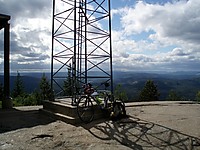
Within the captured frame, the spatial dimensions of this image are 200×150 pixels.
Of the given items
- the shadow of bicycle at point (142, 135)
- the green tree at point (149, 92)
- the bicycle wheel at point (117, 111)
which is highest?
the bicycle wheel at point (117, 111)

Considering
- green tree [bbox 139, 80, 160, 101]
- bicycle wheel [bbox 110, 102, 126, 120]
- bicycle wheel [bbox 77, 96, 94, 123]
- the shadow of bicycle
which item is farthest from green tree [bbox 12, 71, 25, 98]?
the shadow of bicycle

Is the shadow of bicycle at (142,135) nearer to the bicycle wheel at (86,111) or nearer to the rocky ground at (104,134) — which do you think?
the rocky ground at (104,134)

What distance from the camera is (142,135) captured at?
18.6 ft

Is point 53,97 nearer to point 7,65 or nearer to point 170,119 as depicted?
point 7,65

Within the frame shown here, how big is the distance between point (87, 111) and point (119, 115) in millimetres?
1059

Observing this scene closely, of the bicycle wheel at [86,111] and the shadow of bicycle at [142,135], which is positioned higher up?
the bicycle wheel at [86,111]

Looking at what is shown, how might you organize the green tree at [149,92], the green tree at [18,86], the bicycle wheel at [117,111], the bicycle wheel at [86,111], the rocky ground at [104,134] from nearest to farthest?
the rocky ground at [104,134], the bicycle wheel at [86,111], the bicycle wheel at [117,111], the green tree at [149,92], the green tree at [18,86]

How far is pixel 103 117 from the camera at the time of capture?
7.80 m

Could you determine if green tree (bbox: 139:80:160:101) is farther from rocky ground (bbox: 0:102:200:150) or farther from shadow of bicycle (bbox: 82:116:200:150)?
shadow of bicycle (bbox: 82:116:200:150)

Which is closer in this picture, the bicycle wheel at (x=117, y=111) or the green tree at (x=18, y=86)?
the bicycle wheel at (x=117, y=111)

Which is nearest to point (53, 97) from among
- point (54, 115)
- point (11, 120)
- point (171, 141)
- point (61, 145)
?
point (54, 115)

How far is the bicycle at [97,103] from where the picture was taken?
285 inches

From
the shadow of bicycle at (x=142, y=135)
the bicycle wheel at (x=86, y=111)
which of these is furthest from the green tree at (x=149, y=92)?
the shadow of bicycle at (x=142, y=135)

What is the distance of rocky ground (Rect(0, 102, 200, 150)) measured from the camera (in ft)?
16.4
